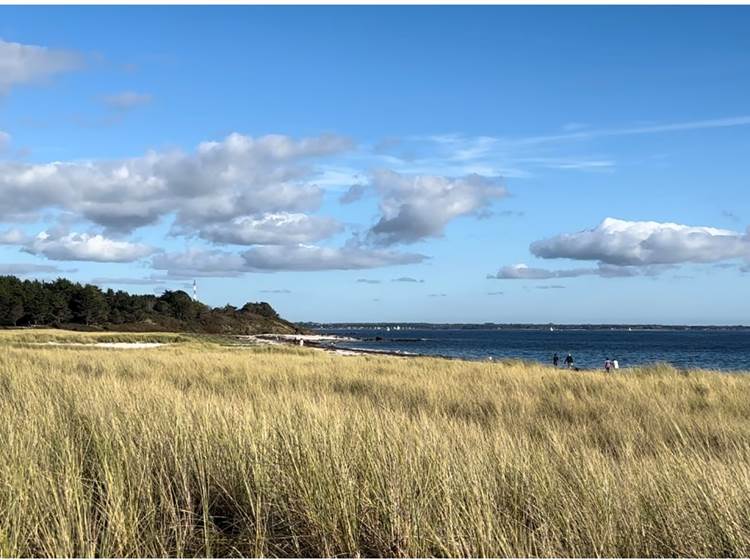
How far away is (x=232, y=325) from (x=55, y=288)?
163 ft

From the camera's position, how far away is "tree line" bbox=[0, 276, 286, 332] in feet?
329

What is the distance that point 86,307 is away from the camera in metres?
108

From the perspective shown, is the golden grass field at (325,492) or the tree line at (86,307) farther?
the tree line at (86,307)

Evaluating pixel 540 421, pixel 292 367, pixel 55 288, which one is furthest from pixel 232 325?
pixel 540 421

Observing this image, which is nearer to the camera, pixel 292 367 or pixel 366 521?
pixel 366 521

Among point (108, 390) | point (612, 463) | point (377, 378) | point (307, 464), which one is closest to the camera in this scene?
point (307, 464)

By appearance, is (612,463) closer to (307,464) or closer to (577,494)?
(577,494)

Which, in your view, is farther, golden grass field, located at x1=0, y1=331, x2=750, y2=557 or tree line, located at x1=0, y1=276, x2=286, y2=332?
tree line, located at x1=0, y1=276, x2=286, y2=332

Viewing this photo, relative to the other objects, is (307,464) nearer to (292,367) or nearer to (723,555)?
(723,555)

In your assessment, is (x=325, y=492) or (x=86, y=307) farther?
(x=86, y=307)

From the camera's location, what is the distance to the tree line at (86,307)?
329 feet

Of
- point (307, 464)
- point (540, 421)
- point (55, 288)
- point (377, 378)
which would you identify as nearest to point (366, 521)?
point (307, 464)

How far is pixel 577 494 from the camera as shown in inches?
186

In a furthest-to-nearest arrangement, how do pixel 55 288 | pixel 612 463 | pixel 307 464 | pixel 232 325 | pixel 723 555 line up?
1. pixel 232 325
2. pixel 55 288
3. pixel 612 463
4. pixel 307 464
5. pixel 723 555
